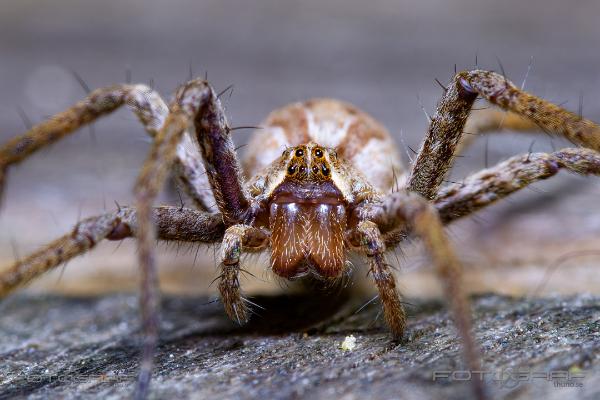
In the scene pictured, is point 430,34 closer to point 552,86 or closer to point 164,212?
point 552,86

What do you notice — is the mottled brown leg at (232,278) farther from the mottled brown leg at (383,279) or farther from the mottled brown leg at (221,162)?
the mottled brown leg at (383,279)

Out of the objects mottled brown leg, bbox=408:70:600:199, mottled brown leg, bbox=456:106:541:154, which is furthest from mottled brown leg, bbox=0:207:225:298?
mottled brown leg, bbox=456:106:541:154

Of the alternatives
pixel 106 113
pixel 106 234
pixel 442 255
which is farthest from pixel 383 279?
pixel 106 113

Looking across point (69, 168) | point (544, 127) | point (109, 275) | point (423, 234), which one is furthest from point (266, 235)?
point (69, 168)

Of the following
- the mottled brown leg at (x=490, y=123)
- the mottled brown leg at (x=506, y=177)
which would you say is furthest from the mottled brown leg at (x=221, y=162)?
the mottled brown leg at (x=490, y=123)

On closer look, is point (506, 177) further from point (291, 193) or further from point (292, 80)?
point (292, 80)

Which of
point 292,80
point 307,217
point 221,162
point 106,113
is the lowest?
point 307,217
